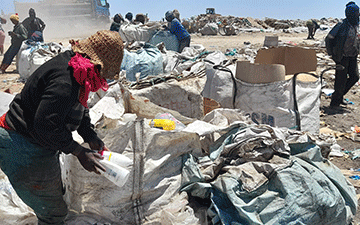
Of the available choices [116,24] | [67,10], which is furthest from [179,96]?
[67,10]

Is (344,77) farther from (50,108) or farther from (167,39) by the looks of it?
(50,108)

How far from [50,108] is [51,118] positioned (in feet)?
0.14

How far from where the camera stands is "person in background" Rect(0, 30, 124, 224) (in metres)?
1.44

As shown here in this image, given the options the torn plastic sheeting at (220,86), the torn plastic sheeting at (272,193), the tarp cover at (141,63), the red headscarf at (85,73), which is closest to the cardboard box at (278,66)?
the torn plastic sheeting at (220,86)

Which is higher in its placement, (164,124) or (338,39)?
(338,39)

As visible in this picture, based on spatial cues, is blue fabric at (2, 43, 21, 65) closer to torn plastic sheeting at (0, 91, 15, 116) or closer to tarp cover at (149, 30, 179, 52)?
tarp cover at (149, 30, 179, 52)

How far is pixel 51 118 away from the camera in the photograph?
1418 mm

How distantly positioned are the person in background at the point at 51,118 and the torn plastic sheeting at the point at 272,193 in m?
0.74

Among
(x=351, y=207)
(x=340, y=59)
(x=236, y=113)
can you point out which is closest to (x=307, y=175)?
(x=351, y=207)

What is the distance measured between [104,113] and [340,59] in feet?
13.0

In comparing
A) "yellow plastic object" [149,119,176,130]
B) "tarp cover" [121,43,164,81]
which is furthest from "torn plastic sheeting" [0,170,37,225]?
"tarp cover" [121,43,164,81]

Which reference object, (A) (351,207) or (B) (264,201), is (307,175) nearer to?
(B) (264,201)

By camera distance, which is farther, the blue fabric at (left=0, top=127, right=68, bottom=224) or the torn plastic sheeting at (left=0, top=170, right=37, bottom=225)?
the torn plastic sheeting at (left=0, top=170, right=37, bottom=225)

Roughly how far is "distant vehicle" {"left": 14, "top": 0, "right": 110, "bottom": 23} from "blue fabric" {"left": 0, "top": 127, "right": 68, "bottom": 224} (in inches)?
833
